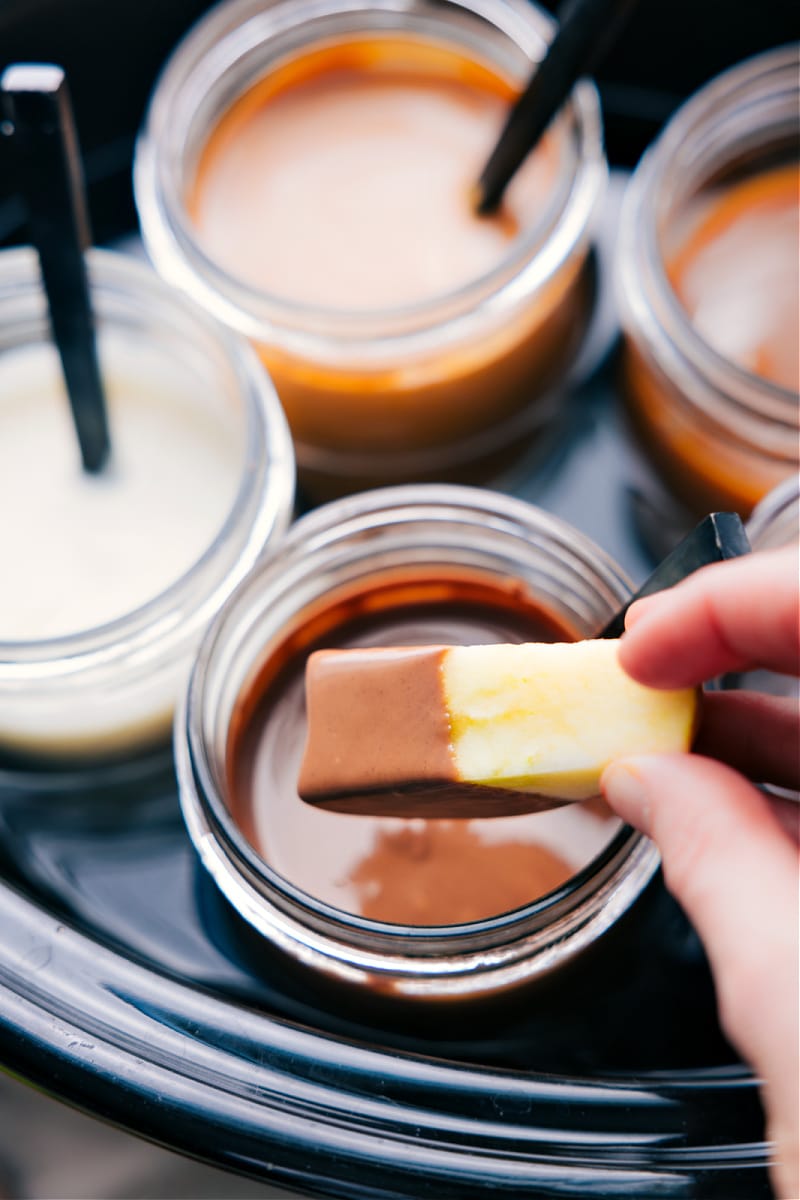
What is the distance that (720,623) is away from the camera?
493mm

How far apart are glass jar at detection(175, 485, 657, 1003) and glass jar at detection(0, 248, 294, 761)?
0.11 ft

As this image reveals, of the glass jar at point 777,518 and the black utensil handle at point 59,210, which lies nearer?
the black utensil handle at point 59,210

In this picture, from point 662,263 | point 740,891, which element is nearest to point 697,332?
point 662,263

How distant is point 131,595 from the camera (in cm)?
77

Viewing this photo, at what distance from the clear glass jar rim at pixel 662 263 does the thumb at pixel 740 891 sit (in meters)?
0.29

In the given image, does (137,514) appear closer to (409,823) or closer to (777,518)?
(409,823)

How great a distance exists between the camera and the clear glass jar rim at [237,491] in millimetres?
676

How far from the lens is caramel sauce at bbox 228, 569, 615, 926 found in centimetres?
65

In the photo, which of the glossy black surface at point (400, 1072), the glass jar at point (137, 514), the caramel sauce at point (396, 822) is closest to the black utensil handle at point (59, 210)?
the glass jar at point (137, 514)

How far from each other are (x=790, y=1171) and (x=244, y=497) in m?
0.44

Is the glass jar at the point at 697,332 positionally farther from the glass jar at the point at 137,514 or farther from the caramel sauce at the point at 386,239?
the glass jar at the point at 137,514

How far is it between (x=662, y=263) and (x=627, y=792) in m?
0.39

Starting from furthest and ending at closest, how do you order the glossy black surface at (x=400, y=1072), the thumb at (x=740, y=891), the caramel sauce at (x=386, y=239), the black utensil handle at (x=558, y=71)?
the caramel sauce at (x=386, y=239), the black utensil handle at (x=558, y=71), the glossy black surface at (x=400, y=1072), the thumb at (x=740, y=891)

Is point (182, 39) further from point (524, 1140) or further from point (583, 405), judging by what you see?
point (524, 1140)
